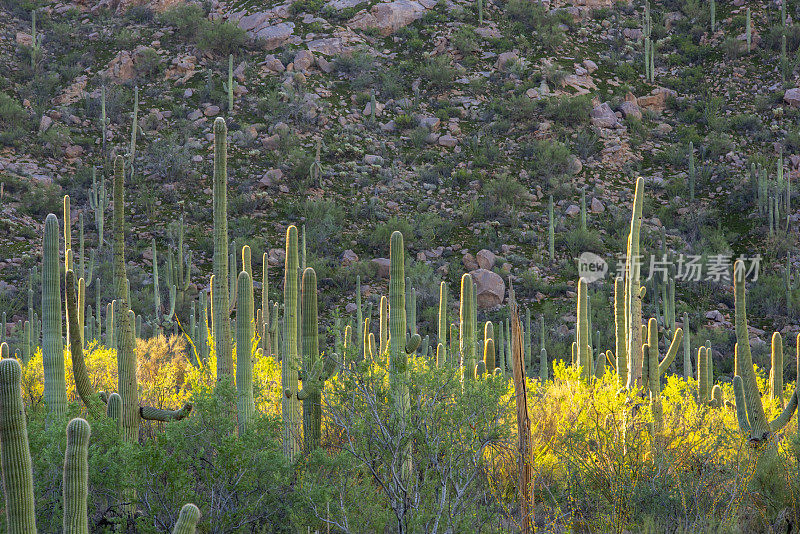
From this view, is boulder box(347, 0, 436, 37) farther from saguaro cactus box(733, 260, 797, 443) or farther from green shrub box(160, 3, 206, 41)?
saguaro cactus box(733, 260, 797, 443)

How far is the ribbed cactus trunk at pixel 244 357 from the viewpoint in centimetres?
723

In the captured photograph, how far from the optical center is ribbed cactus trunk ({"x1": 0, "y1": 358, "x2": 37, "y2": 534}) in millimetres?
3709

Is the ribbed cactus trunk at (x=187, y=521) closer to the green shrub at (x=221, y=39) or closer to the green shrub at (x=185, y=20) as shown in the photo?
the green shrub at (x=221, y=39)

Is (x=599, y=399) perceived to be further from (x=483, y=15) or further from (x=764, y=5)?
(x=764, y=5)

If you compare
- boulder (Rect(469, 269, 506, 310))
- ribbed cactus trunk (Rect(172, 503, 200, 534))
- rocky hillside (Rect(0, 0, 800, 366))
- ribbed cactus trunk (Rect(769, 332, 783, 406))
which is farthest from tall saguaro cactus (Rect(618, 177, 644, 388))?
boulder (Rect(469, 269, 506, 310))

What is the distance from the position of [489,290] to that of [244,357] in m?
17.0

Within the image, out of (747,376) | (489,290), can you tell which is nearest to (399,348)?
(747,376)

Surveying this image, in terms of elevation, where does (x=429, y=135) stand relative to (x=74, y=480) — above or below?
above

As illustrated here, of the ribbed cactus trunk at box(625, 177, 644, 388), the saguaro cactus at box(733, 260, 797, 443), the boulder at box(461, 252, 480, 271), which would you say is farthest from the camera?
the boulder at box(461, 252, 480, 271)

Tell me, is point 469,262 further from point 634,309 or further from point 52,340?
point 52,340

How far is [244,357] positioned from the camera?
744 cm

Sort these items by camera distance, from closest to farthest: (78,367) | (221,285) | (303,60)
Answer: (78,367) < (221,285) < (303,60)

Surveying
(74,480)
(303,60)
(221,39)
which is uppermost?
(221,39)

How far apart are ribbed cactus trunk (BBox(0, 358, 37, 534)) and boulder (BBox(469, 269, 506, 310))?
20279mm
